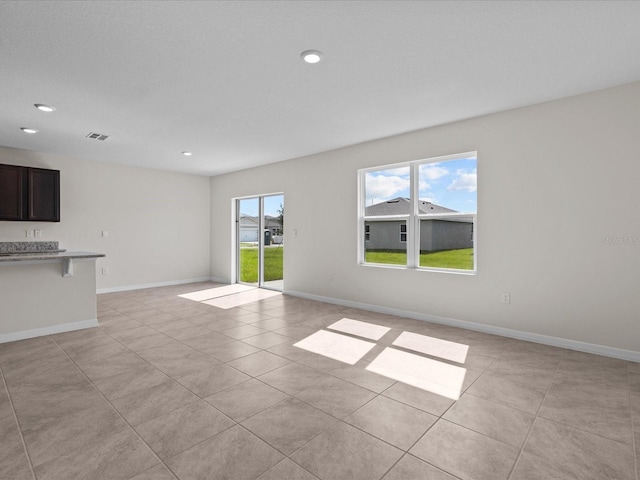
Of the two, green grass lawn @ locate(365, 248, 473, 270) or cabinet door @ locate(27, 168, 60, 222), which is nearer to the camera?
green grass lawn @ locate(365, 248, 473, 270)

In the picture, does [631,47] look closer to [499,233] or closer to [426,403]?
[499,233]

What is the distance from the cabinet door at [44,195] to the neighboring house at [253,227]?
335 centimetres

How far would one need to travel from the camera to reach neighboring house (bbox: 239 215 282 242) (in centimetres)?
691

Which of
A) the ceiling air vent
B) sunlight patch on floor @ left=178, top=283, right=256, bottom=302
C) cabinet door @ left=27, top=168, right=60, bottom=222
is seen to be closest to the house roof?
sunlight patch on floor @ left=178, top=283, right=256, bottom=302

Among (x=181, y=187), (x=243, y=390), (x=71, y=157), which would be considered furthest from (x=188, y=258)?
(x=243, y=390)

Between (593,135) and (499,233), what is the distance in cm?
128

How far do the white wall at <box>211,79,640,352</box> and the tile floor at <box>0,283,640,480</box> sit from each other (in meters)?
0.41

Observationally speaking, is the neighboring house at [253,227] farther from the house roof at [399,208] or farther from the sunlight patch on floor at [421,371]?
the sunlight patch on floor at [421,371]

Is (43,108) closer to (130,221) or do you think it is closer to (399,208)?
(130,221)

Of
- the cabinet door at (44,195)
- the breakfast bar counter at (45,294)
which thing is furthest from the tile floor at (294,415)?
the cabinet door at (44,195)

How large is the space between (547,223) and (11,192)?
291 inches

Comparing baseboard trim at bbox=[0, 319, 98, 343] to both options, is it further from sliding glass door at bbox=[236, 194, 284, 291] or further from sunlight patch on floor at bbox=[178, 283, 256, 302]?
sliding glass door at bbox=[236, 194, 284, 291]

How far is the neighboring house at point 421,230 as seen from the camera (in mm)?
4324

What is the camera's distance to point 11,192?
5148mm
